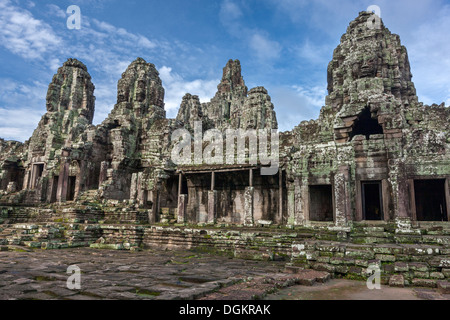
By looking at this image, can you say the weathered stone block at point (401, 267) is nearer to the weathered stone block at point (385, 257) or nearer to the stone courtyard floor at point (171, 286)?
the weathered stone block at point (385, 257)

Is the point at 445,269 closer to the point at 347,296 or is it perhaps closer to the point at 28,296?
the point at 347,296

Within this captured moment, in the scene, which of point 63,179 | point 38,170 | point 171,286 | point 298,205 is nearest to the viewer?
point 171,286

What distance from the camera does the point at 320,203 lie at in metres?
14.1

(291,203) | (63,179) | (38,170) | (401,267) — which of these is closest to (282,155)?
(291,203)

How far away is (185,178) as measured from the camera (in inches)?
845

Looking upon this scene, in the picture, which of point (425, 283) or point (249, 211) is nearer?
point (425, 283)

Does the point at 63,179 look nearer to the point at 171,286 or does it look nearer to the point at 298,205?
the point at 298,205

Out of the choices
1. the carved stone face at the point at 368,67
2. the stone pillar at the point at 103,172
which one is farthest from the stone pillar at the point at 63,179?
the carved stone face at the point at 368,67

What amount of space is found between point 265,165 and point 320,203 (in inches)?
126

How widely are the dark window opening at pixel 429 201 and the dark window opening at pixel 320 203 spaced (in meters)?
4.23

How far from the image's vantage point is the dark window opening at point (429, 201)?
48.0 feet

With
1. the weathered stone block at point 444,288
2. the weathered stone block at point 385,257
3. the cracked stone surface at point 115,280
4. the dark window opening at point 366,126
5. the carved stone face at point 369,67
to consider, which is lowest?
the cracked stone surface at point 115,280

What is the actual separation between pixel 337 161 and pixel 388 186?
201 centimetres
